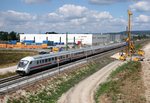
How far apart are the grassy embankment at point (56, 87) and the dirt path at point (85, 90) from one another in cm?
100

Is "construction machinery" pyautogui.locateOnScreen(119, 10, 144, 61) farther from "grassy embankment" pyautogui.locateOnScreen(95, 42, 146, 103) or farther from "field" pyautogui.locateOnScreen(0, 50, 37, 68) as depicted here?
"field" pyautogui.locateOnScreen(0, 50, 37, 68)

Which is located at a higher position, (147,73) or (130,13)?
(130,13)

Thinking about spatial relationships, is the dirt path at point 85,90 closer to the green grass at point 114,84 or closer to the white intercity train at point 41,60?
the green grass at point 114,84

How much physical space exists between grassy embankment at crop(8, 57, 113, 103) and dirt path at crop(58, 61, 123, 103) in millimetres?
995

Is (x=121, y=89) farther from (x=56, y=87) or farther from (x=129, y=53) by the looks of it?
(x=129, y=53)

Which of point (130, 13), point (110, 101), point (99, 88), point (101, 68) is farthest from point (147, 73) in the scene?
point (130, 13)

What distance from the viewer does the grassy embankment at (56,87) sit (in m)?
37.4

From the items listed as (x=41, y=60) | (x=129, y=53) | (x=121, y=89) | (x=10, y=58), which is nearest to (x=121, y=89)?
(x=121, y=89)

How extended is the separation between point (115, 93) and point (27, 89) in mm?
11710

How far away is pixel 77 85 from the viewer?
49.2 meters

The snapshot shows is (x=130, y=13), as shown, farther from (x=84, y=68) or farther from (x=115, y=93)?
(x=115, y=93)

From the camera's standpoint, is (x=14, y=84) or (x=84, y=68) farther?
(x=84, y=68)

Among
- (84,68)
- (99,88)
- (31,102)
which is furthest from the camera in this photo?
(84,68)

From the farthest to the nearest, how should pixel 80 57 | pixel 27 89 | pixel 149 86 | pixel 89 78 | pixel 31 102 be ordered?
pixel 80 57 → pixel 89 78 → pixel 149 86 → pixel 27 89 → pixel 31 102
